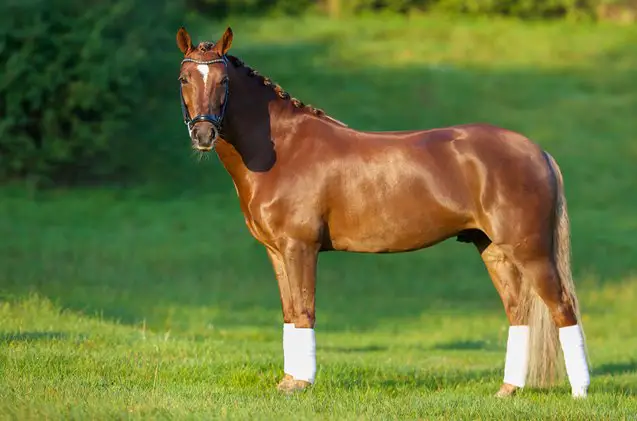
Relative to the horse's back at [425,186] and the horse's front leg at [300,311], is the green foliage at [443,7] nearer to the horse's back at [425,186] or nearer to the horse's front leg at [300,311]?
the horse's back at [425,186]

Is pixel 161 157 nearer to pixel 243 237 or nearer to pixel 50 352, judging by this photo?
pixel 243 237

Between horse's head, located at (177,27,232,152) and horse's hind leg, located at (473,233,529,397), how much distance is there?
2431mm

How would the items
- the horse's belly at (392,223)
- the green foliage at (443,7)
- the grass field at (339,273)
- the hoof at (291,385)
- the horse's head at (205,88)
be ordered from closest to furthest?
the horse's head at (205,88) → the grass field at (339,273) → the hoof at (291,385) → the horse's belly at (392,223) → the green foliage at (443,7)

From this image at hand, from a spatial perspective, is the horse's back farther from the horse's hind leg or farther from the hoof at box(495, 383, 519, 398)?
the hoof at box(495, 383, 519, 398)

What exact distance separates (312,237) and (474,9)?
35.8 meters

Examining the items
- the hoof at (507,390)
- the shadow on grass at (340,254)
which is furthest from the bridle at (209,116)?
the shadow on grass at (340,254)

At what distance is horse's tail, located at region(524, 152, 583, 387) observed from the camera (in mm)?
10117

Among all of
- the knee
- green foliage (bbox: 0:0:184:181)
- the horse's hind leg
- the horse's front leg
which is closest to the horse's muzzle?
the horse's front leg

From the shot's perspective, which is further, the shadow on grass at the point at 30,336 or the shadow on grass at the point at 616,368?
the shadow on grass at the point at 616,368

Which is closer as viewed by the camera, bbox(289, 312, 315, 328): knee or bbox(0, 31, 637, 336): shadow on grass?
bbox(289, 312, 315, 328): knee

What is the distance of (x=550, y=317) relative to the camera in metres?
10.2

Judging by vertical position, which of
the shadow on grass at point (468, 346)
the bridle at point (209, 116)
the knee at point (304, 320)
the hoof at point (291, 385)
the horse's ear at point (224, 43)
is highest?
the horse's ear at point (224, 43)

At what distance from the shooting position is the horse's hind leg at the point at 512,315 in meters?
10.3

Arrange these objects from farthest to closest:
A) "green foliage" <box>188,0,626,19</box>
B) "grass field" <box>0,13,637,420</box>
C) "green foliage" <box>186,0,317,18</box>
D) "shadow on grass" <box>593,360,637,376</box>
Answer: "green foliage" <box>188,0,626,19</box> → "green foliage" <box>186,0,317,18</box> → "shadow on grass" <box>593,360,637,376</box> → "grass field" <box>0,13,637,420</box>
